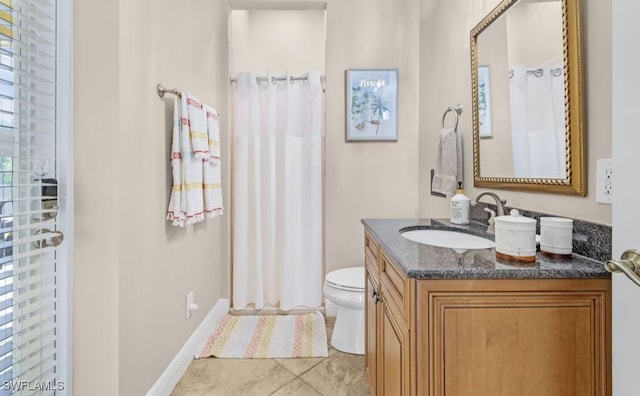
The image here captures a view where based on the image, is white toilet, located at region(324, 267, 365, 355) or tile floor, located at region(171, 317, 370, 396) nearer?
tile floor, located at region(171, 317, 370, 396)

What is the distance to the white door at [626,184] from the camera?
0.68 meters

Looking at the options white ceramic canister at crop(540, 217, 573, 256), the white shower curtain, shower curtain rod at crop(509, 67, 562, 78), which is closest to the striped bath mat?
the white shower curtain

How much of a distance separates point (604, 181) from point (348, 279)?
1.44 m

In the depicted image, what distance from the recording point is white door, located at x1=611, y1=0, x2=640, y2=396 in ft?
2.22

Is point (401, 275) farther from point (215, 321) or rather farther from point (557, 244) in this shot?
point (215, 321)

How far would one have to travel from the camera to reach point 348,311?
2047 millimetres

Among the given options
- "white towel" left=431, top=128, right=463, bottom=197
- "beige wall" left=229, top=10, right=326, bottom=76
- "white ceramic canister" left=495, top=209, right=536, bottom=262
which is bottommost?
"white ceramic canister" left=495, top=209, right=536, bottom=262

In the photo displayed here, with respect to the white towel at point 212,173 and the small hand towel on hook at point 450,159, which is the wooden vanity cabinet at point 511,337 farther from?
the white towel at point 212,173

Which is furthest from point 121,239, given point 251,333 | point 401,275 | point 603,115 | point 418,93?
point 418,93

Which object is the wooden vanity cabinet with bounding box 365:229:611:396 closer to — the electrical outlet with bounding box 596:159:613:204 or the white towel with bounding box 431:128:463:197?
the electrical outlet with bounding box 596:159:613:204

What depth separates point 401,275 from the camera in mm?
935

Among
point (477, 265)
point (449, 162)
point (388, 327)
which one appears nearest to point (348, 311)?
point (388, 327)

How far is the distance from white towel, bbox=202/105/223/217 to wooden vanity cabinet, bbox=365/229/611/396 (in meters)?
1.43

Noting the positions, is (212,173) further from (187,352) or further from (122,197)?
(187,352)
